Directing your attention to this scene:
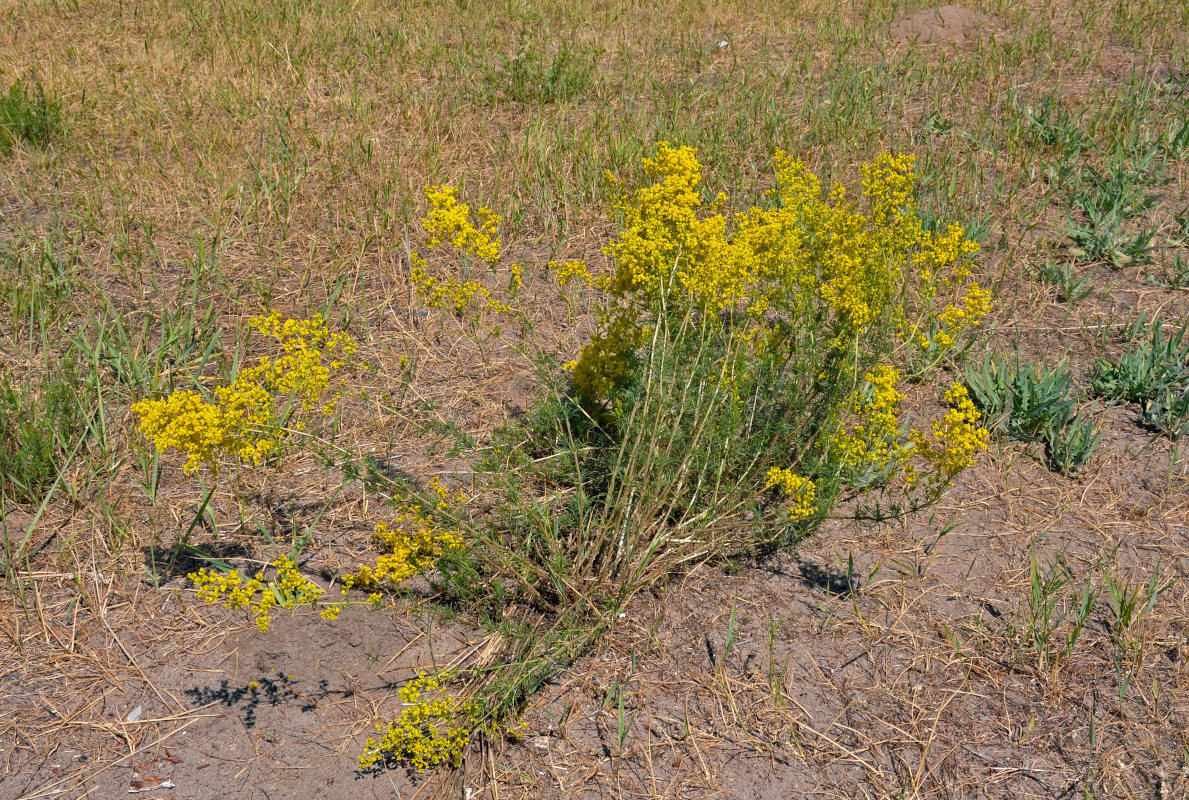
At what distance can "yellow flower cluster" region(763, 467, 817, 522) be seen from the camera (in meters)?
2.93

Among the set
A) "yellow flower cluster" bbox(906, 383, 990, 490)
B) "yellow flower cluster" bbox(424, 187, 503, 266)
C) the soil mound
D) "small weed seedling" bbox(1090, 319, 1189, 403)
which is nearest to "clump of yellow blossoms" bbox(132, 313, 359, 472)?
"yellow flower cluster" bbox(424, 187, 503, 266)

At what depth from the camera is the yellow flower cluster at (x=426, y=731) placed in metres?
2.45

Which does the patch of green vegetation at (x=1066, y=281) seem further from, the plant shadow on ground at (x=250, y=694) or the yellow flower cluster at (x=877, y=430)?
the plant shadow on ground at (x=250, y=694)

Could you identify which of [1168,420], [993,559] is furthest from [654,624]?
[1168,420]

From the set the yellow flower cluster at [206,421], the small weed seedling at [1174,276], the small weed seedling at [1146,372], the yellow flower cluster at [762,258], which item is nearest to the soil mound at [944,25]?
the small weed seedling at [1174,276]

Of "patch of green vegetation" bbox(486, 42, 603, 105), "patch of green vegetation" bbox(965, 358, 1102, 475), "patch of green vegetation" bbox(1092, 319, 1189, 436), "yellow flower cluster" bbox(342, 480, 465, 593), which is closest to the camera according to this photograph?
"yellow flower cluster" bbox(342, 480, 465, 593)

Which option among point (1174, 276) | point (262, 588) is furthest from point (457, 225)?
point (1174, 276)

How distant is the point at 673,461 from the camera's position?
3033 mm

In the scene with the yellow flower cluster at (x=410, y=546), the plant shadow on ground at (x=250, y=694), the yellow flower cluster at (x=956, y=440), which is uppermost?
the yellow flower cluster at (x=956, y=440)

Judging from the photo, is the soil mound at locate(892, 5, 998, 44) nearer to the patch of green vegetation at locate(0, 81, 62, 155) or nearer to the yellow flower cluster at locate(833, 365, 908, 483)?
the yellow flower cluster at locate(833, 365, 908, 483)

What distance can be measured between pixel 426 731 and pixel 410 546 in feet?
1.95

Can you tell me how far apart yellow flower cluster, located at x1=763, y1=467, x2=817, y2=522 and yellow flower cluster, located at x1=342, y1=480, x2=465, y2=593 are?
102cm

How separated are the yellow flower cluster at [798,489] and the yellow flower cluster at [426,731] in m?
1.16

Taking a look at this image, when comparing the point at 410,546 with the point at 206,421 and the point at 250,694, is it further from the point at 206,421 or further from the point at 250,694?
the point at 206,421
